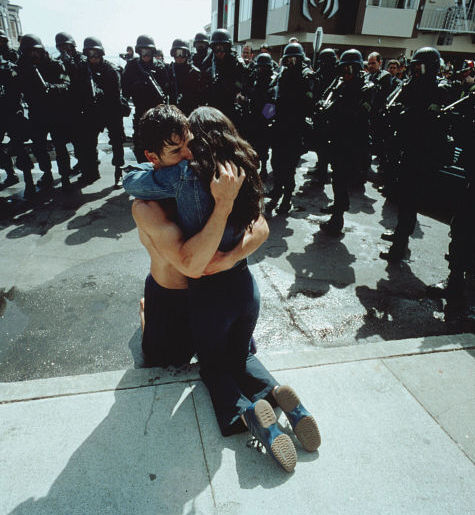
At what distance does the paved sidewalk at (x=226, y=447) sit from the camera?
1.68 m

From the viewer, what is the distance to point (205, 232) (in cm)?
172

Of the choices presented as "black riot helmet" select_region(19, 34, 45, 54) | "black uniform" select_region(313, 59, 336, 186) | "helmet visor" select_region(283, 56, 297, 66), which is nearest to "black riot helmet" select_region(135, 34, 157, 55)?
"black riot helmet" select_region(19, 34, 45, 54)

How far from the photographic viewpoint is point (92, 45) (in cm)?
575

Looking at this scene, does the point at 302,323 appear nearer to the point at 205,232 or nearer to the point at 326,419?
the point at 326,419

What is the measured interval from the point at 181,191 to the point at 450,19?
3017cm

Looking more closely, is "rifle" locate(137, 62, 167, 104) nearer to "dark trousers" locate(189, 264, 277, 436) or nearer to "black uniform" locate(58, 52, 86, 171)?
"black uniform" locate(58, 52, 86, 171)

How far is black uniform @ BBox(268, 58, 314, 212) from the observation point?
199 inches

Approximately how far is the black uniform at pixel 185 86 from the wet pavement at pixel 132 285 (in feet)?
8.27

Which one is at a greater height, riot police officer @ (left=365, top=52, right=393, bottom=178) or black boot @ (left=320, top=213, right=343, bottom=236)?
riot police officer @ (left=365, top=52, right=393, bottom=178)

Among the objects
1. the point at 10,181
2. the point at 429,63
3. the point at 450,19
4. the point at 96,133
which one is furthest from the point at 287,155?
the point at 450,19

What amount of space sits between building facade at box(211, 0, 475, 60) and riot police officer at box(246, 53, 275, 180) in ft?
64.5

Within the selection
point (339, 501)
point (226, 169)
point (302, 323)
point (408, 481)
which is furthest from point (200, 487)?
point (302, 323)

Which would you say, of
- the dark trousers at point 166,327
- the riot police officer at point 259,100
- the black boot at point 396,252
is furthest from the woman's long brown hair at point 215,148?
the riot police officer at point 259,100

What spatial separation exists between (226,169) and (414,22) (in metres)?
28.5
